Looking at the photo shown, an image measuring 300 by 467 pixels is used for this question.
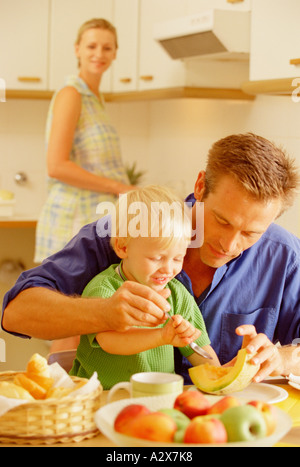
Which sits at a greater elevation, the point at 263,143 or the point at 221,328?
the point at 263,143

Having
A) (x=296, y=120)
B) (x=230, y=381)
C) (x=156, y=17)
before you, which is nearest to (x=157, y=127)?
(x=156, y=17)

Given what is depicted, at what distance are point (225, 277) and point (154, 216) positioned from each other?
0.31 metres

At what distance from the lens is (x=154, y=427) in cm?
75

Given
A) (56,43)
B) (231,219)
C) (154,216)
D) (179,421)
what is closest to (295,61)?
(231,219)

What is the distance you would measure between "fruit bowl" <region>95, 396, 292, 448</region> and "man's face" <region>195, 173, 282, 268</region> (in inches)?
18.8

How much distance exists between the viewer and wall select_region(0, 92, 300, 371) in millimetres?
2947

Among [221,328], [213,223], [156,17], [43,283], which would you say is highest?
[156,17]

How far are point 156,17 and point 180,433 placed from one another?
268 centimetres

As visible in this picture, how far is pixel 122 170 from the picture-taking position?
9.11ft

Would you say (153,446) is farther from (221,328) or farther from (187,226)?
(221,328)

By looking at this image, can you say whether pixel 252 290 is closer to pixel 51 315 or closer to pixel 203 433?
pixel 51 315

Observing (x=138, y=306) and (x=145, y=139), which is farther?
(x=145, y=139)

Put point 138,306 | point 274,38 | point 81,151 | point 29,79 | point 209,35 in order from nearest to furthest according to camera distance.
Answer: point 138,306 < point 274,38 < point 209,35 < point 81,151 < point 29,79

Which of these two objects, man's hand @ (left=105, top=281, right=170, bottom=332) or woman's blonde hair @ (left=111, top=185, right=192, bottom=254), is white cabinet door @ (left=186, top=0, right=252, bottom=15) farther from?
man's hand @ (left=105, top=281, right=170, bottom=332)
